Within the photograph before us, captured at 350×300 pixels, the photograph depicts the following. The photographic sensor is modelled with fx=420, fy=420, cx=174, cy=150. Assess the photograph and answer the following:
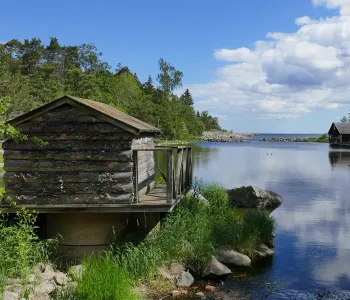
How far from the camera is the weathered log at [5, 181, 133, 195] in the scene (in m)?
11.7

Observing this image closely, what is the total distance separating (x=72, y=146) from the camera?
1177 centimetres

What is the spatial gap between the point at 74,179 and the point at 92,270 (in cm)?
340

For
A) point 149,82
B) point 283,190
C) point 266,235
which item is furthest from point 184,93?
point 266,235

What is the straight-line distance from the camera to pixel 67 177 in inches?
464

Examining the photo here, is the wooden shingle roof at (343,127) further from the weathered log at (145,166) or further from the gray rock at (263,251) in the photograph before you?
the weathered log at (145,166)

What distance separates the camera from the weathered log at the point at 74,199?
11664 millimetres

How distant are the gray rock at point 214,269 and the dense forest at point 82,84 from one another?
42.6 meters

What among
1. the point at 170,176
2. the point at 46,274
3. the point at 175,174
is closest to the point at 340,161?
the point at 175,174

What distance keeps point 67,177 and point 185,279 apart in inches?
172

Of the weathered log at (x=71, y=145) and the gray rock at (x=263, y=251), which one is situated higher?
the weathered log at (x=71, y=145)

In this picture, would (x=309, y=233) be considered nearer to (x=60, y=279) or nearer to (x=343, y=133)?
(x=60, y=279)

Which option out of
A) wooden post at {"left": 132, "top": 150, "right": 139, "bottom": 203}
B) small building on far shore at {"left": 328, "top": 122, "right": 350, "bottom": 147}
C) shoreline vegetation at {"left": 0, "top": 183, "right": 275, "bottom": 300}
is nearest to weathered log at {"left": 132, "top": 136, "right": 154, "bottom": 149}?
wooden post at {"left": 132, "top": 150, "right": 139, "bottom": 203}

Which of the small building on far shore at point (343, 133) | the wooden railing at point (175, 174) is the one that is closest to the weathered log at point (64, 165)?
the wooden railing at point (175, 174)

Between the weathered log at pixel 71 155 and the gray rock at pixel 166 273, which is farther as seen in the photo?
the gray rock at pixel 166 273
